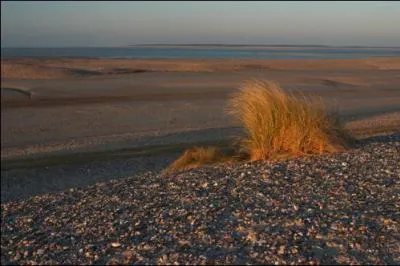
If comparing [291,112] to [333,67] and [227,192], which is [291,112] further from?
[333,67]

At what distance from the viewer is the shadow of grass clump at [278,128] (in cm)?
1222

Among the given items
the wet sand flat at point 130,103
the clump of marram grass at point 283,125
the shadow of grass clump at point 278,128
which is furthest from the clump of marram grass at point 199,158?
the wet sand flat at point 130,103

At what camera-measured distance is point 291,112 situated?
1253 centimetres

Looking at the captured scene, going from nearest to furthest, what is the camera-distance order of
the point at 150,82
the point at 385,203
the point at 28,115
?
the point at 385,203
the point at 28,115
the point at 150,82

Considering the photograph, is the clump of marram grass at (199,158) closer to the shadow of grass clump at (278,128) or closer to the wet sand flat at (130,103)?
the shadow of grass clump at (278,128)

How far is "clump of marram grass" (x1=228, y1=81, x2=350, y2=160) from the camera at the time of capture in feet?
40.1

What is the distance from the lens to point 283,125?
12438mm

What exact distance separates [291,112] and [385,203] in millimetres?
4471

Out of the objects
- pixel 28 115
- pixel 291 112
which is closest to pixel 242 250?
pixel 291 112

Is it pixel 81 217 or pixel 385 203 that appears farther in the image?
pixel 81 217

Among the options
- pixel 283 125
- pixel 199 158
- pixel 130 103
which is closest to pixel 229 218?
pixel 283 125

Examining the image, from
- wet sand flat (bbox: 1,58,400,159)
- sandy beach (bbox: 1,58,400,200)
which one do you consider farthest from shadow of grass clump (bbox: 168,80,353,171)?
wet sand flat (bbox: 1,58,400,159)

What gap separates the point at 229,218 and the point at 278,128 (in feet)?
16.3

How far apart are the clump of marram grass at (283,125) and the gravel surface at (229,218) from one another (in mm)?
704
